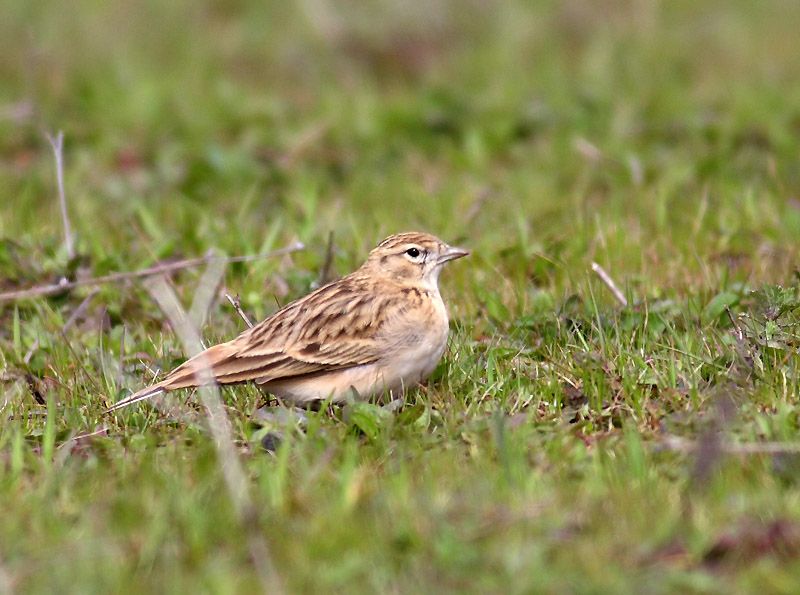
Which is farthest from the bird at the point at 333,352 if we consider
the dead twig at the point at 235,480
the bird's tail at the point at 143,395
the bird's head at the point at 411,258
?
the bird's head at the point at 411,258

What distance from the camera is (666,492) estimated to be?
189 inches

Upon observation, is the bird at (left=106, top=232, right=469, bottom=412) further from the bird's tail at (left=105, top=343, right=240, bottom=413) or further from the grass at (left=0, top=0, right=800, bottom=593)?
the grass at (left=0, top=0, right=800, bottom=593)

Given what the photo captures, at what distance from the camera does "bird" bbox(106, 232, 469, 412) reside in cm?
A: 598

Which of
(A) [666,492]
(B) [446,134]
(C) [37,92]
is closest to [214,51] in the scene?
(C) [37,92]

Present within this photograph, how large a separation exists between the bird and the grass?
15 centimetres

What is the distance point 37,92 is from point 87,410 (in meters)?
6.74

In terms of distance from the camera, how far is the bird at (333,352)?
5977mm

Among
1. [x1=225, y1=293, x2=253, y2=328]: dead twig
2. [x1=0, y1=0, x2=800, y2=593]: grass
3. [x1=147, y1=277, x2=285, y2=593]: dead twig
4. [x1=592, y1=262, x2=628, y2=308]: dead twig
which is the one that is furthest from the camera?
[x1=592, y1=262, x2=628, y2=308]: dead twig

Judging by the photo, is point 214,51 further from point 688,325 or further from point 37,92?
point 688,325

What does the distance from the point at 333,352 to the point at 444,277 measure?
5.87 ft

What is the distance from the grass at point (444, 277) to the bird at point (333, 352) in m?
0.15

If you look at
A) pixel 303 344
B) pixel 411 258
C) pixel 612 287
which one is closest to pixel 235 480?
pixel 303 344

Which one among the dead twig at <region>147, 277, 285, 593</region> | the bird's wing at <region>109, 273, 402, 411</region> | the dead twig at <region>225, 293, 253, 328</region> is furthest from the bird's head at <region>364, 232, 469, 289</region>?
the dead twig at <region>147, 277, 285, 593</region>

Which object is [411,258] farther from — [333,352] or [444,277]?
[444,277]
